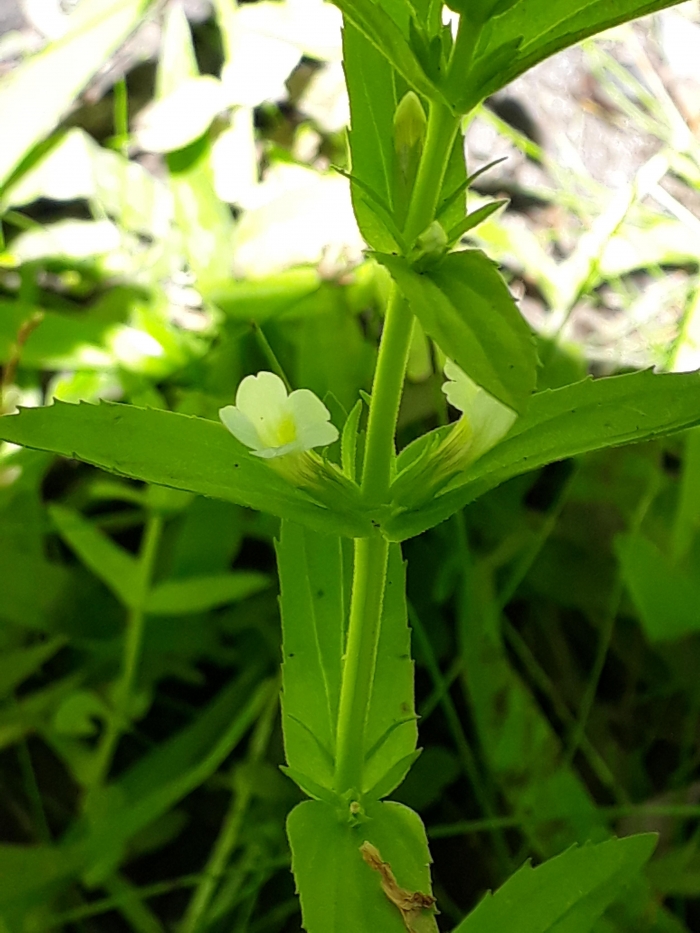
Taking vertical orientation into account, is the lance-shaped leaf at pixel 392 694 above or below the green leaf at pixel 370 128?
below

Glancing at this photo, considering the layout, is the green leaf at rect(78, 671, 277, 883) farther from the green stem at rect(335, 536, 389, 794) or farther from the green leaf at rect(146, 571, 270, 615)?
the green stem at rect(335, 536, 389, 794)

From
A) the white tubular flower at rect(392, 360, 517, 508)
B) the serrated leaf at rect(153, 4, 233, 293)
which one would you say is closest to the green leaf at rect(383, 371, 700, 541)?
the white tubular flower at rect(392, 360, 517, 508)

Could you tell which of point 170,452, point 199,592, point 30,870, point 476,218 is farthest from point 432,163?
point 30,870

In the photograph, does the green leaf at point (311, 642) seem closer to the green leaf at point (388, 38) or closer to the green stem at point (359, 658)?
the green stem at point (359, 658)

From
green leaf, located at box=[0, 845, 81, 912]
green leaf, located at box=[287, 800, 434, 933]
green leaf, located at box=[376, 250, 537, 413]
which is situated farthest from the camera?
green leaf, located at box=[0, 845, 81, 912]

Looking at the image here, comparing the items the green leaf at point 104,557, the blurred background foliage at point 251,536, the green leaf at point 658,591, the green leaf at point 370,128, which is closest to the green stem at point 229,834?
the blurred background foliage at point 251,536

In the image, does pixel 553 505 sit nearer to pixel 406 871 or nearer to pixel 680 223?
pixel 680 223

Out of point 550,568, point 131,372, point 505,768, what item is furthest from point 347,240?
point 505,768
